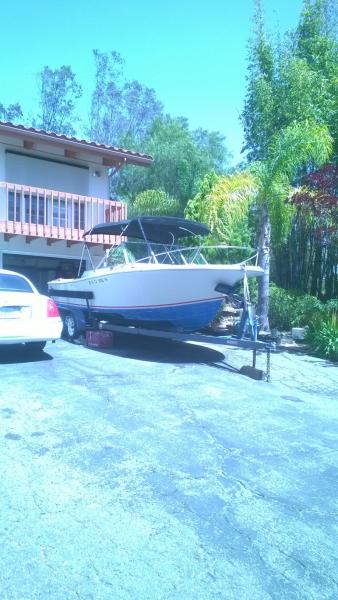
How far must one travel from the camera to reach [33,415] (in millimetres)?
5215

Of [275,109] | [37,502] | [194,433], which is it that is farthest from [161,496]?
[275,109]

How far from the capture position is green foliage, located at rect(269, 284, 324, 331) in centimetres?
1263

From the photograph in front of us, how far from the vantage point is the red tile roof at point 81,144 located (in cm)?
1257

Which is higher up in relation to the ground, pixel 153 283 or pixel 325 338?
pixel 153 283

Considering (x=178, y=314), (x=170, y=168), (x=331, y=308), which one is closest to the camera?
(x=178, y=314)

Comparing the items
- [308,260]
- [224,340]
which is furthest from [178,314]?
[308,260]

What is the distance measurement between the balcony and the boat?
2381 millimetres

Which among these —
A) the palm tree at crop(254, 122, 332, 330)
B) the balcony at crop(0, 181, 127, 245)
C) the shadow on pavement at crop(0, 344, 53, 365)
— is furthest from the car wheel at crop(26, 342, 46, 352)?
the palm tree at crop(254, 122, 332, 330)

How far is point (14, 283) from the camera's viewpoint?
27.2 ft

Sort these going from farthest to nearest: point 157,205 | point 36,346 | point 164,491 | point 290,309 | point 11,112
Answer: point 11,112
point 157,205
point 290,309
point 36,346
point 164,491

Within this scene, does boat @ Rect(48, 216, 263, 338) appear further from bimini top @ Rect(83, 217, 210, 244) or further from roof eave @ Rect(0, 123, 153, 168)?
roof eave @ Rect(0, 123, 153, 168)

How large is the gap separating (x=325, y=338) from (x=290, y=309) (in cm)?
288

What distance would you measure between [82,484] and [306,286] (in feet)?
41.9

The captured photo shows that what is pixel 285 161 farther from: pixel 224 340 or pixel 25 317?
pixel 25 317
